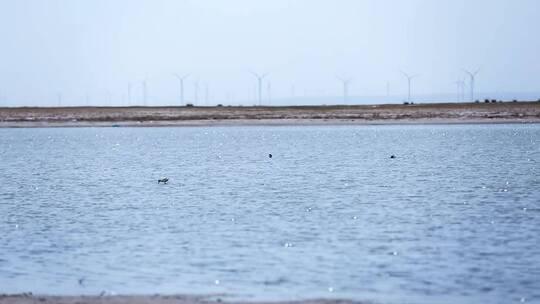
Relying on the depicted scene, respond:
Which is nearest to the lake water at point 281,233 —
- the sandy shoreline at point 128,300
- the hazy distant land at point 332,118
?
the sandy shoreline at point 128,300

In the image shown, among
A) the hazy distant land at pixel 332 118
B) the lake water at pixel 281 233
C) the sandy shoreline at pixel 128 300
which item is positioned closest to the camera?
the sandy shoreline at pixel 128 300

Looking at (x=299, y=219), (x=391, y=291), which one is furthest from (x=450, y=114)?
(x=391, y=291)

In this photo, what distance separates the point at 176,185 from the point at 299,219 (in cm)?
1899

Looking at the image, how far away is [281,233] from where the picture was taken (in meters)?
30.8

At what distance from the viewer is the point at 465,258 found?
25484mm

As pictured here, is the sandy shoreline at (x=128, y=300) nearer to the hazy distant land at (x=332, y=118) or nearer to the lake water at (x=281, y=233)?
the lake water at (x=281, y=233)

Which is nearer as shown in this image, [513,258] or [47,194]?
[513,258]

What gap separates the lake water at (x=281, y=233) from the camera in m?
22.4

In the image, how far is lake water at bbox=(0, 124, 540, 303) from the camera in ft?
73.4

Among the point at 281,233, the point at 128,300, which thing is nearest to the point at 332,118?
the point at 281,233

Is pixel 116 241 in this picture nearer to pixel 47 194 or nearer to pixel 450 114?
pixel 47 194

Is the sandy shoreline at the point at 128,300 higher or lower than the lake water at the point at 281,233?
higher

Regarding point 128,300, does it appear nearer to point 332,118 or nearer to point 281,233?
point 281,233

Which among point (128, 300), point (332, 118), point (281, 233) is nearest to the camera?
point (128, 300)
